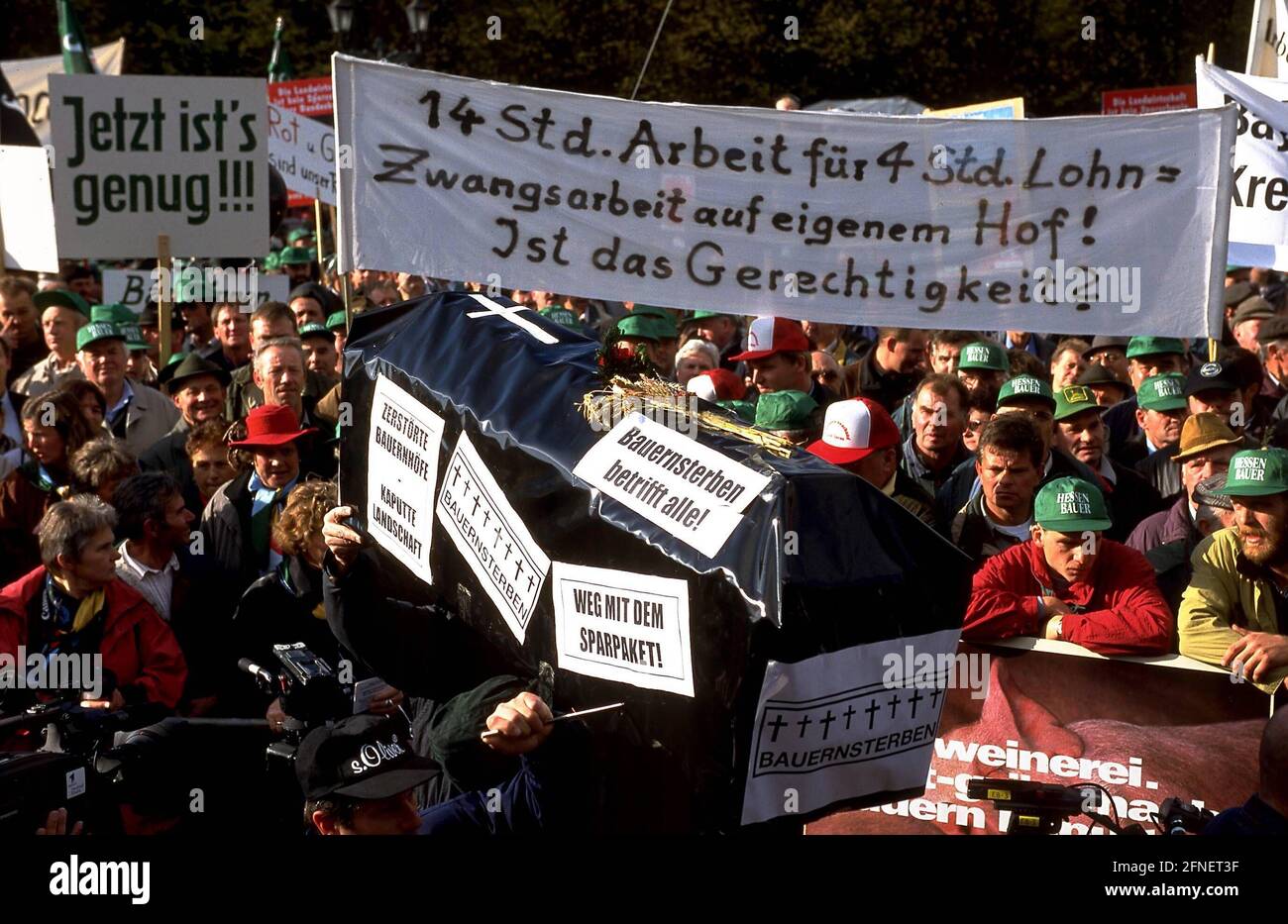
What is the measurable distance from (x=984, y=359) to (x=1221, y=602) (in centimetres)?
286

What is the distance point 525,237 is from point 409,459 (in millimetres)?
1610

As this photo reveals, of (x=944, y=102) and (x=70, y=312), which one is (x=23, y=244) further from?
(x=944, y=102)

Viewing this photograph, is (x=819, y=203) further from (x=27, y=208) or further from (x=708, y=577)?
(x=27, y=208)

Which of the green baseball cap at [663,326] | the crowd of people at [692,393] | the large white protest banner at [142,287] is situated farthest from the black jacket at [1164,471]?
the large white protest banner at [142,287]

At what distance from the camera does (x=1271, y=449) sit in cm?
530

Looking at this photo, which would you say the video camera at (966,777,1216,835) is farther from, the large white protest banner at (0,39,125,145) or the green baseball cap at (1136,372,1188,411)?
the large white protest banner at (0,39,125,145)

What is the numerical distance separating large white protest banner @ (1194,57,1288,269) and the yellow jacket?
235 cm

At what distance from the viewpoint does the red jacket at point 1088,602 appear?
5086 mm

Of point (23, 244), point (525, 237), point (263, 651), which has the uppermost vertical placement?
point (525, 237)

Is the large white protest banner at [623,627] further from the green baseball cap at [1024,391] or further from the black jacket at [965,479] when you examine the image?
the green baseball cap at [1024,391]

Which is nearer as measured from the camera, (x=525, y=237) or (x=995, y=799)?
(x=995, y=799)

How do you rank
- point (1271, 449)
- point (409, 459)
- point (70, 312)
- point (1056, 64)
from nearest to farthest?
point (409, 459) < point (1271, 449) < point (70, 312) < point (1056, 64)
